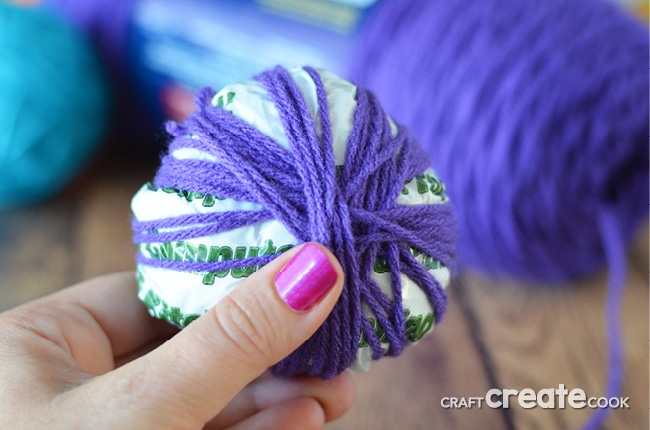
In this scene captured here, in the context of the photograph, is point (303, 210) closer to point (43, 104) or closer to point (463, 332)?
point (463, 332)

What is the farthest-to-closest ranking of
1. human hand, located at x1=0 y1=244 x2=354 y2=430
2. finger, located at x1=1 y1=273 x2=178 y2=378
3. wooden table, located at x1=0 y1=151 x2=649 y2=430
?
wooden table, located at x1=0 y1=151 x2=649 y2=430 → finger, located at x1=1 y1=273 x2=178 y2=378 → human hand, located at x1=0 y1=244 x2=354 y2=430

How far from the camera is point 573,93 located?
2.67 feet

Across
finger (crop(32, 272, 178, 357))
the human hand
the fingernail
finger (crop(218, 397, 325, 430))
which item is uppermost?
the fingernail

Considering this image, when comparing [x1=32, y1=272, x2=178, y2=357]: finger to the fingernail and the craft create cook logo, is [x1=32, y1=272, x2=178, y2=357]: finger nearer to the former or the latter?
the fingernail

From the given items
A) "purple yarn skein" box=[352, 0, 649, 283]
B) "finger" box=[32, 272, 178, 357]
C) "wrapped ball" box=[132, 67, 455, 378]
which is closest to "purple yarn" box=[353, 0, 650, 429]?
"purple yarn skein" box=[352, 0, 649, 283]

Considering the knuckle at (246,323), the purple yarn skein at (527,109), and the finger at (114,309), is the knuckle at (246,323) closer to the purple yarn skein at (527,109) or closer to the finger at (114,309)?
the finger at (114,309)

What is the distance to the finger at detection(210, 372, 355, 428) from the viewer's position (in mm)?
644

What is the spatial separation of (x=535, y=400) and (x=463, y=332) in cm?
14

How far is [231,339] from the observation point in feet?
1.48

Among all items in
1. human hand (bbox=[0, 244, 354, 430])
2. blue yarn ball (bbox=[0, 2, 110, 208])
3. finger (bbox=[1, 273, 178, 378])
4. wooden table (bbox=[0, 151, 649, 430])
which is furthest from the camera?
blue yarn ball (bbox=[0, 2, 110, 208])

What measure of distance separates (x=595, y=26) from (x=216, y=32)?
1.91ft

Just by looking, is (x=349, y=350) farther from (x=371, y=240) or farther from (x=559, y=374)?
(x=559, y=374)

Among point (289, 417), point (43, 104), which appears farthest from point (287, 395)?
point (43, 104)

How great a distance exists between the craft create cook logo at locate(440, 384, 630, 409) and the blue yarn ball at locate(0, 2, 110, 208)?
71cm
